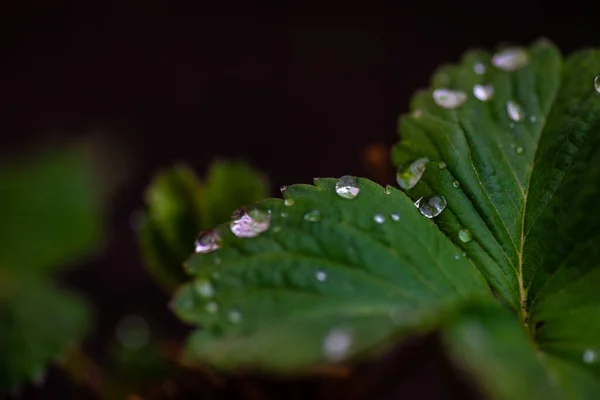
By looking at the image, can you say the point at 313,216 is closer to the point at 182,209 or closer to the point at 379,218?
the point at 379,218

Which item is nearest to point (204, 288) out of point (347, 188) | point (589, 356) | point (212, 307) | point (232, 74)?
point (212, 307)

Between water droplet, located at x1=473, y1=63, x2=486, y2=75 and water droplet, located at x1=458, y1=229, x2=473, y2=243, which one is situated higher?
water droplet, located at x1=473, y1=63, x2=486, y2=75

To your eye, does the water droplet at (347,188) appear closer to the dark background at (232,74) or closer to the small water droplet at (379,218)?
the small water droplet at (379,218)

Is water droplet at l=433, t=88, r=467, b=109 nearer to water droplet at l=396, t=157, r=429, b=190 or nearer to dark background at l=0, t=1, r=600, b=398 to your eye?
water droplet at l=396, t=157, r=429, b=190

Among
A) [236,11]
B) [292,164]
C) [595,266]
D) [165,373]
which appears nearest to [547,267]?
[595,266]

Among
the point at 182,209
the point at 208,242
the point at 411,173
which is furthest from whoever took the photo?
the point at 182,209

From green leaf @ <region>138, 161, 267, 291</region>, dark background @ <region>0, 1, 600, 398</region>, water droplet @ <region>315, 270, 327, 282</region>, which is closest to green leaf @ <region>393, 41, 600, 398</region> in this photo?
water droplet @ <region>315, 270, 327, 282</region>

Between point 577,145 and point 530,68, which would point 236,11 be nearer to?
point 530,68
